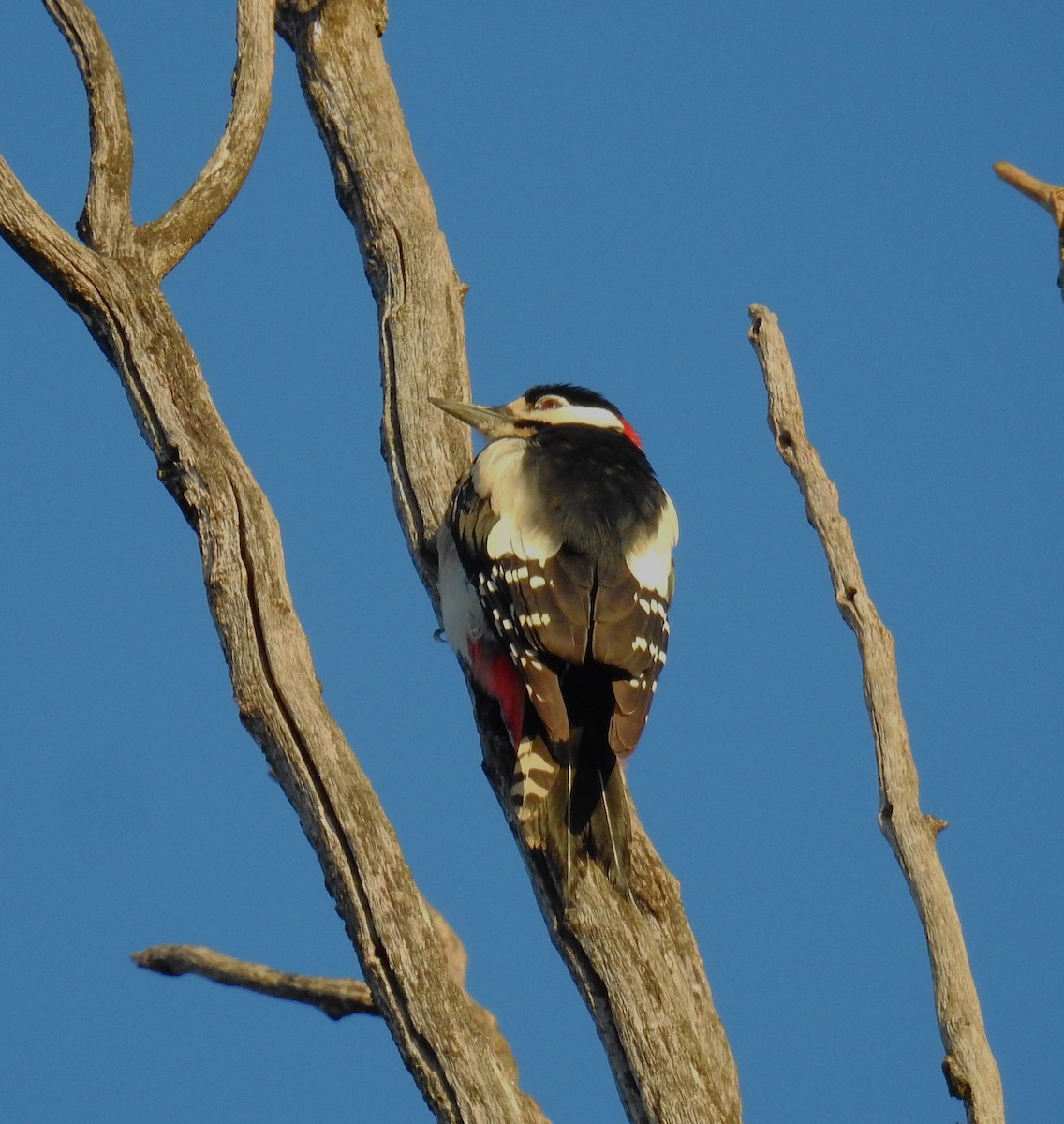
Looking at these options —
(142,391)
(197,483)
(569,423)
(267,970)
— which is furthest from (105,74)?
(267,970)

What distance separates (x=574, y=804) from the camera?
12.8 feet

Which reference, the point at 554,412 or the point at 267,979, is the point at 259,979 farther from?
the point at 554,412

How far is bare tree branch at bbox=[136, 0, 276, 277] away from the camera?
13.8 feet

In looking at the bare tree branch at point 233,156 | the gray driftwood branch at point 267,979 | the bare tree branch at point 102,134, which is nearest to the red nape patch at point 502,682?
the gray driftwood branch at point 267,979

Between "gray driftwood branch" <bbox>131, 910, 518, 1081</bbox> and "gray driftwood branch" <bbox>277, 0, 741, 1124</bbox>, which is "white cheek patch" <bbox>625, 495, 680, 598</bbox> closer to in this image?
"gray driftwood branch" <bbox>277, 0, 741, 1124</bbox>

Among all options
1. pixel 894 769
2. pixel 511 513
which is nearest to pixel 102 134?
pixel 511 513

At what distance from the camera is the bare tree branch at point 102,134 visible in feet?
13.7

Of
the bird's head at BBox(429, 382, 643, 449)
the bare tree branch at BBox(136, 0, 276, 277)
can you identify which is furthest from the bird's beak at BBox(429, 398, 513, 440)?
the bare tree branch at BBox(136, 0, 276, 277)

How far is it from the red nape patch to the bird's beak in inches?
29.9

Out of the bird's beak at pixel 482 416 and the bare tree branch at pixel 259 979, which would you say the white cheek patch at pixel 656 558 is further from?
the bare tree branch at pixel 259 979

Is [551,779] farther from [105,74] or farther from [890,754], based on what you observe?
[105,74]

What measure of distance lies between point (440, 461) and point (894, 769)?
1791 millimetres

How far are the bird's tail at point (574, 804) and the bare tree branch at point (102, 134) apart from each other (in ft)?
5.76

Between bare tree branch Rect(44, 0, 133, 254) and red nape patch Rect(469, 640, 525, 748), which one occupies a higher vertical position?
bare tree branch Rect(44, 0, 133, 254)
